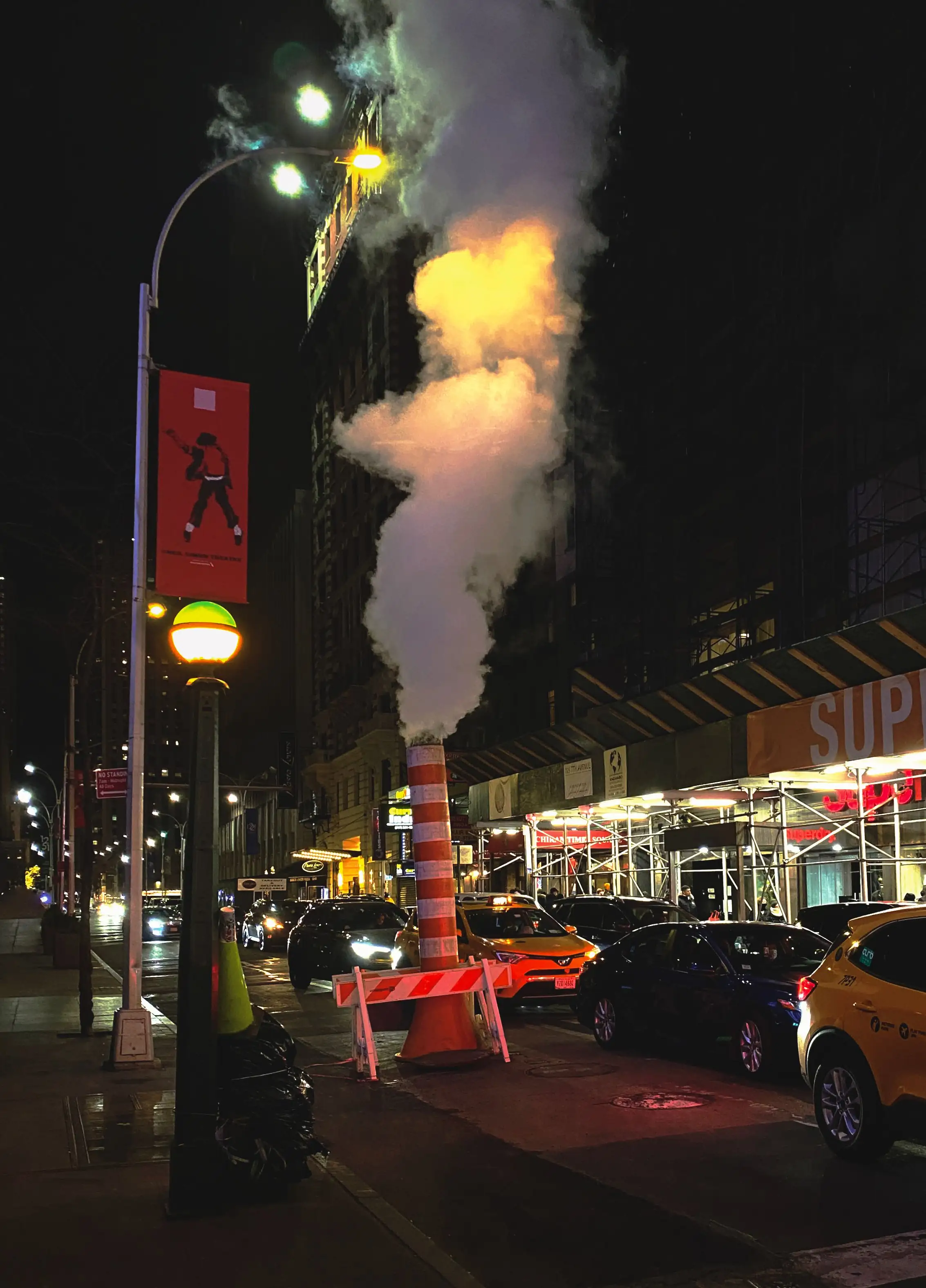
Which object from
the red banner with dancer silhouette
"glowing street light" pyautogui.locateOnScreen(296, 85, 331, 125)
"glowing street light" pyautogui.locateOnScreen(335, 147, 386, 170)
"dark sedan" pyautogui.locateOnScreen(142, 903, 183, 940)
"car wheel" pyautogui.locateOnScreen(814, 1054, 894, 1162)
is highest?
"glowing street light" pyautogui.locateOnScreen(296, 85, 331, 125)

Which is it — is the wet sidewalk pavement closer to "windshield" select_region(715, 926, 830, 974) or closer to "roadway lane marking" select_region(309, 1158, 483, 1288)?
"roadway lane marking" select_region(309, 1158, 483, 1288)

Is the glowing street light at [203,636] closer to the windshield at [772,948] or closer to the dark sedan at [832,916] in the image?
the windshield at [772,948]

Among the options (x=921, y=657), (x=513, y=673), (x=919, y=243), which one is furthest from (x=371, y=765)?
(x=921, y=657)

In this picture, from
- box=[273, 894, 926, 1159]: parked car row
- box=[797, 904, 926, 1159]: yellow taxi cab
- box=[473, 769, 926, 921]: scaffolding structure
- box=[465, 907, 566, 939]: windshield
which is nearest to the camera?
box=[797, 904, 926, 1159]: yellow taxi cab

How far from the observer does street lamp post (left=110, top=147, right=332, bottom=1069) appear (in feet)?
42.3

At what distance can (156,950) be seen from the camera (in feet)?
131

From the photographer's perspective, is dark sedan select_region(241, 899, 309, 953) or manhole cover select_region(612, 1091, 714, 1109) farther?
dark sedan select_region(241, 899, 309, 953)

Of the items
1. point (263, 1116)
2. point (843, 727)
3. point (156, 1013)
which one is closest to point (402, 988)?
point (263, 1116)

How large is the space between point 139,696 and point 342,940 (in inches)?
389

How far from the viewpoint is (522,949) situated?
55.0 ft

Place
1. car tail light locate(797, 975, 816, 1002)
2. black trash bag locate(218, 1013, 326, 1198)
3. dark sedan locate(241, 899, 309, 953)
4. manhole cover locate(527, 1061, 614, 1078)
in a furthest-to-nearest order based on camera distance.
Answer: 1. dark sedan locate(241, 899, 309, 953)
2. manhole cover locate(527, 1061, 614, 1078)
3. car tail light locate(797, 975, 816, 1002)
4. black trash bag locate(218, 1013, 326, 1198)

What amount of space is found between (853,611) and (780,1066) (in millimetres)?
16731

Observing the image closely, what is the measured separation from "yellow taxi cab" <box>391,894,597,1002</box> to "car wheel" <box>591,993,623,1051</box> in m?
1.46

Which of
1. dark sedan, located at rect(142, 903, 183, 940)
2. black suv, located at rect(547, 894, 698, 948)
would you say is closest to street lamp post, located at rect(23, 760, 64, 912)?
dark sedan, located at rect(142, 903, 183, 940)
